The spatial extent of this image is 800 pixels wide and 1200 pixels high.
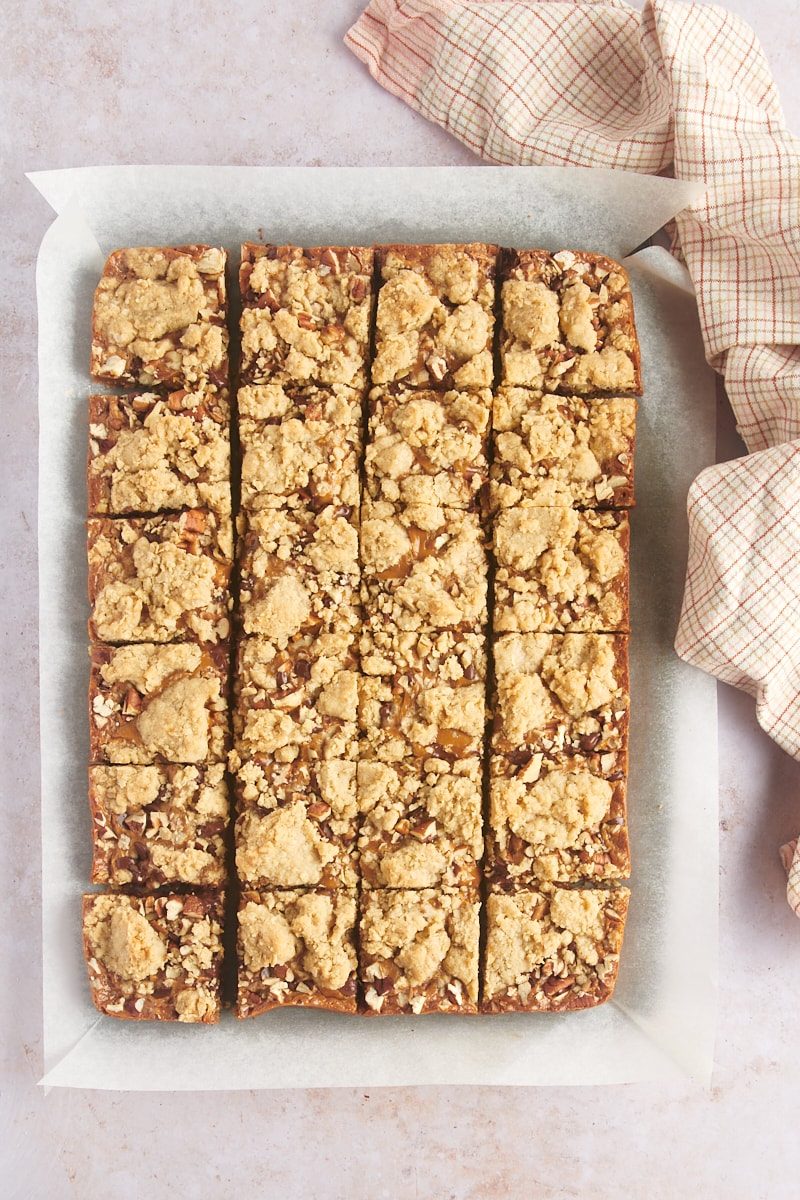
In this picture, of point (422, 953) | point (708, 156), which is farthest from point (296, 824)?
point (708, 156)

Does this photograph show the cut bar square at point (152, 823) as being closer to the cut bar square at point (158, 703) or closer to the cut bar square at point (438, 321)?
the cut bar square at point (158, 703)


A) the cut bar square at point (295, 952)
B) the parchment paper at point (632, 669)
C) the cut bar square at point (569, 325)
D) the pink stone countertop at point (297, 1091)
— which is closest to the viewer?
the cut bar square at point (295, 952)

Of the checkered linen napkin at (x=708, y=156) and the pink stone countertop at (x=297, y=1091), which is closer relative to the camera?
the checkered linen napkin at (x=708, y=156)

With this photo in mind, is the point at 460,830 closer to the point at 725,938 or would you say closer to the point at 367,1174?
the point at 725,938

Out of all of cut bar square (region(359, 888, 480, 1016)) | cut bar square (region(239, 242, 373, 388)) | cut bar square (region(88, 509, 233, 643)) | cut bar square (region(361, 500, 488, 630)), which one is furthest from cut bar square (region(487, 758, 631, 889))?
cut bar square (region(239, 242, 373, 388))

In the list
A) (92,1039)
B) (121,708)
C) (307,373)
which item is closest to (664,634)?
(307,373)

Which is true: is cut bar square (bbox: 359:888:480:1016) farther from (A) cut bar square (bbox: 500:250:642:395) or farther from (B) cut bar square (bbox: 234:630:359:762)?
(A) cut bar square (bbox: 500:250:642:395)

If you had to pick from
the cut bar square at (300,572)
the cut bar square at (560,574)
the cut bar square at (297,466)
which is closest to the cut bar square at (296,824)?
the cut bar square at (300,572)

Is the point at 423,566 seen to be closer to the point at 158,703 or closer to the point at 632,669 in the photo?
Answer: the point at 632,669
